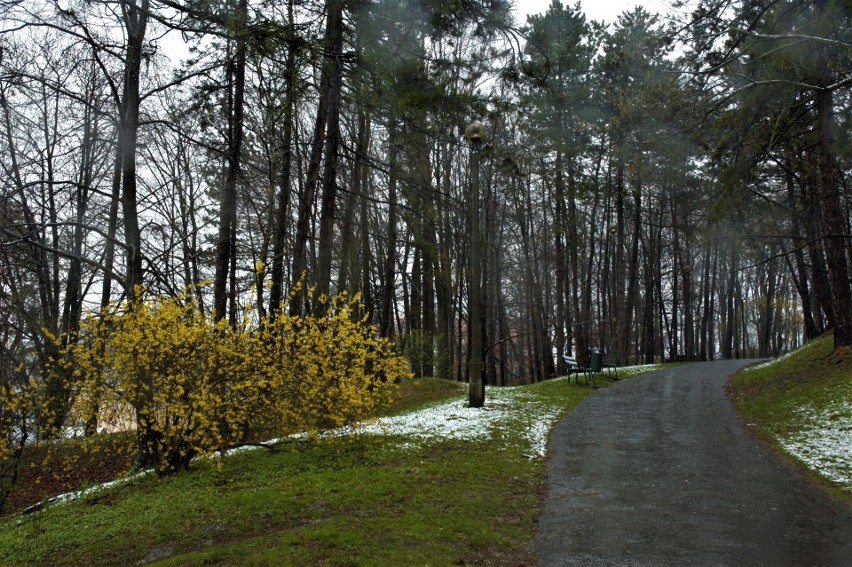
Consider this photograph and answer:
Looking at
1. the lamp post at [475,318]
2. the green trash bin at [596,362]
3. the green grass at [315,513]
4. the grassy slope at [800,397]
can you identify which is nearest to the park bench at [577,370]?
the green trash bin at [596,362]

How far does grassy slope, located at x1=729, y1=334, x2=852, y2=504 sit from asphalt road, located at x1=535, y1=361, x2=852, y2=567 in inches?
13.7

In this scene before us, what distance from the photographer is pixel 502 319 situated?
2972cm

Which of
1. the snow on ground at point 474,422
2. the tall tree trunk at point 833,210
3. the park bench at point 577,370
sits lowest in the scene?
the snow on ground at point 474,422

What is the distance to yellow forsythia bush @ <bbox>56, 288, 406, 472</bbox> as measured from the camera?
6820mm

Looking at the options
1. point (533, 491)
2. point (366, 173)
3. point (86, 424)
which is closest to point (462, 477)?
point (533, 491)

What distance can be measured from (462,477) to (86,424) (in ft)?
15.5

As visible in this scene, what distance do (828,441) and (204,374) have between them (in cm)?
831

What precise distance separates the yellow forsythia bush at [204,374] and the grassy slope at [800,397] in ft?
18.8

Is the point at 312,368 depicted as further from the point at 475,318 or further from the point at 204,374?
the point at 475,318

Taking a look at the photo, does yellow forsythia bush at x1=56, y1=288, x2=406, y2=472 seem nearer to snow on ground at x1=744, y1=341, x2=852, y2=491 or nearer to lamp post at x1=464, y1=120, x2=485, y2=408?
lamp post at x1=464, y1=120, x2=485, y2=408

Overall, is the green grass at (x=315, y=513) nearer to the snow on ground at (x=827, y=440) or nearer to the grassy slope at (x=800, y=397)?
the snow on ground at (x=827, y=440)

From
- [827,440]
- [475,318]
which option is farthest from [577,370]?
[827,440]

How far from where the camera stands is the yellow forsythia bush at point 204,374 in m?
6.82

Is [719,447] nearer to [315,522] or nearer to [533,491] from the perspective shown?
[533,491]
